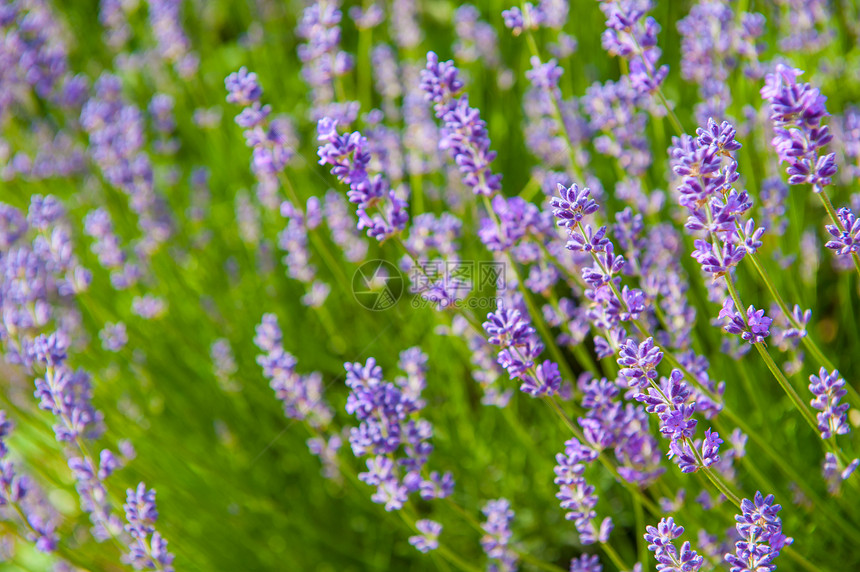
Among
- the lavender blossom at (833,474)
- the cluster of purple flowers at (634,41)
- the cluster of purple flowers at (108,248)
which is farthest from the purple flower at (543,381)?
the cluster of purple flowers at (108,248)

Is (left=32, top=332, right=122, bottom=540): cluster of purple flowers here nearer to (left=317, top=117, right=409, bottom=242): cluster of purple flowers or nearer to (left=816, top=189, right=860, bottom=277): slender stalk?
(left=317, top=117, right=409, bottom=242): cluster of purple flowers

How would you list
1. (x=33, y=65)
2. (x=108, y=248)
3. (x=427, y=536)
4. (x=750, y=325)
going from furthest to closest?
(x=33, y=65) → (x=108, y=248) → (x=427, y=536) → (x=750, y=325)

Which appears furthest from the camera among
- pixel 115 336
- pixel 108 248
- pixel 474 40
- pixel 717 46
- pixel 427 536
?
pixel 474 40

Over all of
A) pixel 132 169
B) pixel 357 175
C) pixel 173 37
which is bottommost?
pixel 357 175

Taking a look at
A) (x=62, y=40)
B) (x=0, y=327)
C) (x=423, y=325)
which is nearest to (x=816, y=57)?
(x=423, y=325)

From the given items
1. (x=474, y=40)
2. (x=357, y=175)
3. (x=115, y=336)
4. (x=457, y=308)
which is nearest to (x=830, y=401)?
(x=457, y=308)

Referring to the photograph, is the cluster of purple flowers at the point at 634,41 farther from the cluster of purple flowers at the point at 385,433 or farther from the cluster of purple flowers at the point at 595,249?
the cluster of purple flowers at the point at 385,433

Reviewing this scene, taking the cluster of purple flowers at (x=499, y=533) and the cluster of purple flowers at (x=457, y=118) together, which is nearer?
the cluster of purple flowers at (x=457, y=118)

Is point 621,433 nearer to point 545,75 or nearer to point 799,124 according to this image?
point 799,124
